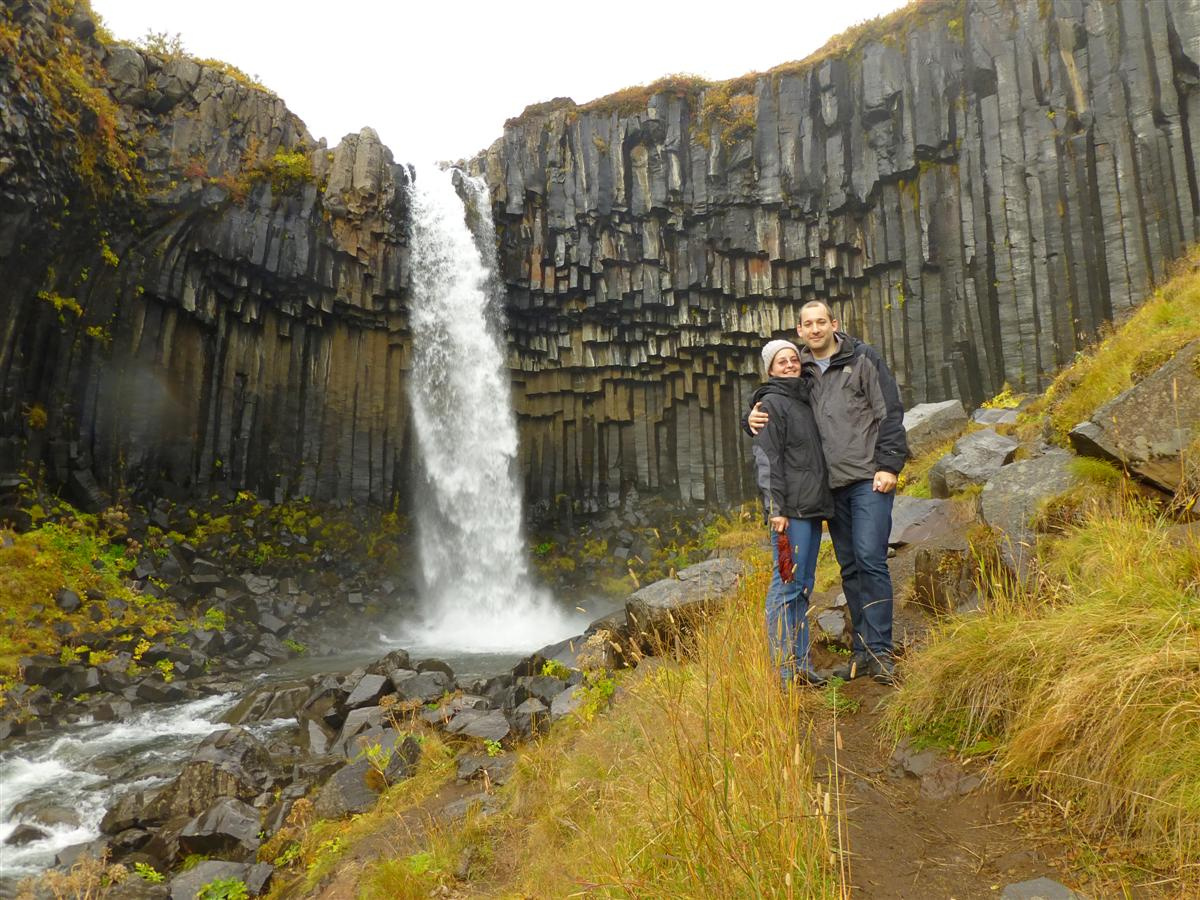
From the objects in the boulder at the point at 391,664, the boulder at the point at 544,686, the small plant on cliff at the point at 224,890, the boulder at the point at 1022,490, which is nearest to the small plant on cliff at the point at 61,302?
the boulder at the point at 391,664

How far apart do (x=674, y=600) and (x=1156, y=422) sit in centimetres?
386

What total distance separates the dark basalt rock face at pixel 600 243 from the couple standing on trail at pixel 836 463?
552 inches

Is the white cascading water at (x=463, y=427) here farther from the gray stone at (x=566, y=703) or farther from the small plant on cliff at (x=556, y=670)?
the gray stone at (x=566, y=703)

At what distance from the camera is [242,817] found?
5.94 metres

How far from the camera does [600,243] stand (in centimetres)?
2055

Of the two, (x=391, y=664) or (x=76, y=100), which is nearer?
(x=391, y=664)

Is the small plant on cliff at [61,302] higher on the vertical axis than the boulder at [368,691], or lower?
higher

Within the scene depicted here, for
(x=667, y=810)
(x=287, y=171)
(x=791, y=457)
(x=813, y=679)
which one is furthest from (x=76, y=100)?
(x=667, y=810)

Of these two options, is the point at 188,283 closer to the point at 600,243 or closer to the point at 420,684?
the point at 600,243

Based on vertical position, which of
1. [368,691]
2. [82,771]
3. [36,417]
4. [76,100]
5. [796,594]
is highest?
[76,100]

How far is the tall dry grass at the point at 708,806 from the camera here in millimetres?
1991

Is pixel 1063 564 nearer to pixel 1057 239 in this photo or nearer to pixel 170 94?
pixel 1057 239

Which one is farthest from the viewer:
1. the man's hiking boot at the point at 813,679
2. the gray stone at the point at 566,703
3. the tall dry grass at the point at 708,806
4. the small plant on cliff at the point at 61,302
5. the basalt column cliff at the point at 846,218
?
the basalt column cliff at the point at 846,218

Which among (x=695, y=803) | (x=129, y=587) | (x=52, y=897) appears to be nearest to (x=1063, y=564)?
(x=695, y=803)
